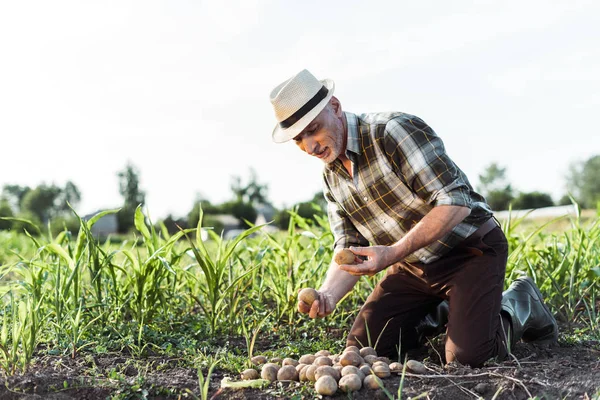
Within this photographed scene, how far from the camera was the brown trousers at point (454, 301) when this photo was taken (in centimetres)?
227

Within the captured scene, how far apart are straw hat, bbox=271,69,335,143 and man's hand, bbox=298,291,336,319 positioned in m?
0.66

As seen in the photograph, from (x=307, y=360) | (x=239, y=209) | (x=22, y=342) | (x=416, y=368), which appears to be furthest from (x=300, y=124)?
(x=239, y=209)

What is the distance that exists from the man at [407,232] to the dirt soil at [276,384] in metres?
0.34

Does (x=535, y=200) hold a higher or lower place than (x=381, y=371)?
higher

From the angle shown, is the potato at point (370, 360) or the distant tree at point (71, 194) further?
the distant tree at point (71, 194)

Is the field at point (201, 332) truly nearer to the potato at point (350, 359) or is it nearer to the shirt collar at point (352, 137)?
the potato at point (350, 359)

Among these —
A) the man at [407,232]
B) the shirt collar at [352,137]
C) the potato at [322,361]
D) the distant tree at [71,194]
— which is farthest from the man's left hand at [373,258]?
the distant tree at [71,194]

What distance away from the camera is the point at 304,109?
2188mm

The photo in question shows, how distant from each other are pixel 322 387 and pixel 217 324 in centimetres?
104

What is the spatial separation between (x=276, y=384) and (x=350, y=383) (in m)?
0.26

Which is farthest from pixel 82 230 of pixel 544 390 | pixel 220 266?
pixel 544 390

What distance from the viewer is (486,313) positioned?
230cm

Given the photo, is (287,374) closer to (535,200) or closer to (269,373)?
(269,373)

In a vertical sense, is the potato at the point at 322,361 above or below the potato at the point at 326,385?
above
